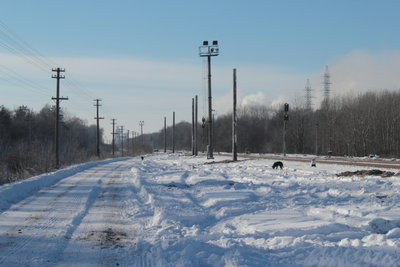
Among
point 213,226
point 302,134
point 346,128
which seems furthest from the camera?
point 302,134

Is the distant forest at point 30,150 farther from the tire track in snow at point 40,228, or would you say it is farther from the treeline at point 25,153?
the tire track in snow at point 40,228

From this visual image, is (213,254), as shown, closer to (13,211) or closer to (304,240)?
(304,240)

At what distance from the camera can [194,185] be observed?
19938mm

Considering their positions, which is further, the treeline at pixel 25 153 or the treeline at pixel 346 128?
the treeline at pixel 346 128

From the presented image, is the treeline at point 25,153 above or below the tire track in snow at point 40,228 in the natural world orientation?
above

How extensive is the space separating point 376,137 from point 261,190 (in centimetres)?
6481

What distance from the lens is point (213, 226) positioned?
10438 mm

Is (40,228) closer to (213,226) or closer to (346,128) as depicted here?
(213,226)

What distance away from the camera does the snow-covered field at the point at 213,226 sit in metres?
7.19

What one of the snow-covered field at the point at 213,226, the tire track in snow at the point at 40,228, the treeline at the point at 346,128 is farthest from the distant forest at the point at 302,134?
the snow-covered field at the point at 213,226

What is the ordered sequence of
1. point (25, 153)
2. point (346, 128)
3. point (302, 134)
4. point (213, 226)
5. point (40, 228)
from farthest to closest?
1. point (302, 134)
2. point (346, 128)
3. point (25, 153)
4. point (213, 226)
5. point (40, 228)

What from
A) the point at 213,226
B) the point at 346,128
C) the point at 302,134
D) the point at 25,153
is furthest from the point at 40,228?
the point at 302,134

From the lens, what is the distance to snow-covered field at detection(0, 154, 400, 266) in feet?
23.6

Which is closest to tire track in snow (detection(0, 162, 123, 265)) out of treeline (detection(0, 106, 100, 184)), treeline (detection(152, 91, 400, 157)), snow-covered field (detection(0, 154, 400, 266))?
snow-covered field (detection(0, 154, 400, 266))
